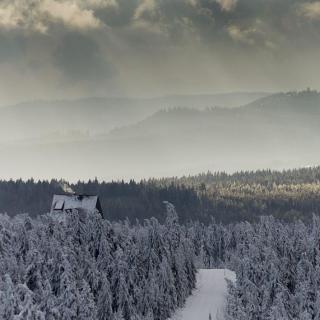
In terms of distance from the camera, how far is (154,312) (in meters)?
74.7

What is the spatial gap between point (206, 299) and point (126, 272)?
827 inches

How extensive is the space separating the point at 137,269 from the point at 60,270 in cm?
2199

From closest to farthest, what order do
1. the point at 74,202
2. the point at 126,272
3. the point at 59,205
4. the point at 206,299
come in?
1. the point at 126,272
2. the point at 206,299
3. the point at 74,202
4. the point at 59,205

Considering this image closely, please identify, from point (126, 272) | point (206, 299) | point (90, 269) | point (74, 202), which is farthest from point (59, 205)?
point (90, 269)

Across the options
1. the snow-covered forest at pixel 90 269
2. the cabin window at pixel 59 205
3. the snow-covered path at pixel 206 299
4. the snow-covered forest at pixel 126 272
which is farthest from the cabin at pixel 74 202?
the snow-covered forest at pixel 126 272

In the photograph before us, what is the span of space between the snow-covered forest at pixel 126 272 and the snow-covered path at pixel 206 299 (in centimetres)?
129

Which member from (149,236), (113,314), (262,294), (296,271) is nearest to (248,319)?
(262,294)

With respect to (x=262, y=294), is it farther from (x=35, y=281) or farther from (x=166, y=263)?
(x=35, y=281)

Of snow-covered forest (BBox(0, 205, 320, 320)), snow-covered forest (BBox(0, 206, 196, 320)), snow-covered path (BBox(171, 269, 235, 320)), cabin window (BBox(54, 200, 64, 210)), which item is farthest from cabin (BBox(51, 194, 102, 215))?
snow-covered forest (BBox(0, 205, 320, 320))

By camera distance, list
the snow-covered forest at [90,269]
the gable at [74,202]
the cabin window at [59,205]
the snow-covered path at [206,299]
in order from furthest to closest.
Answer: the cabin window at [59,205] < the gable at [74,202] < the snow-covered path at [206,299] < the snow-covered forest at [90,269]

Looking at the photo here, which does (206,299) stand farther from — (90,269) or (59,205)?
(59,205)

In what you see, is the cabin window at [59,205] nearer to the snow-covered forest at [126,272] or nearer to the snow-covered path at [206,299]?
the snow-covered path at [206,299]

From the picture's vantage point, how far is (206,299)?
89000mm

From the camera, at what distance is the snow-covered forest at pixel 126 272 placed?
50.1 metres
